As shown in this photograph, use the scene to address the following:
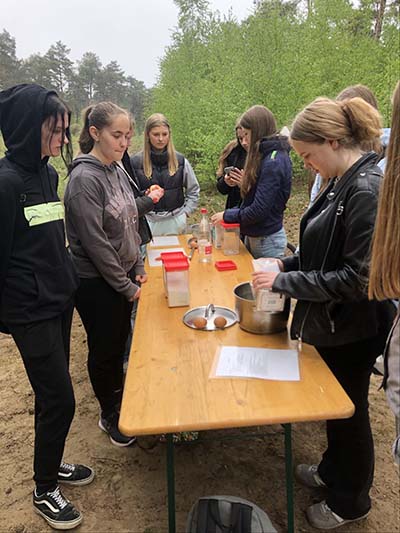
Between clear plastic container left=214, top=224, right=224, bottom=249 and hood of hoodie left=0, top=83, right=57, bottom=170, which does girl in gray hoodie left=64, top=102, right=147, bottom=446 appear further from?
clear plastic container left=214, top=224, right=224, bottom=249

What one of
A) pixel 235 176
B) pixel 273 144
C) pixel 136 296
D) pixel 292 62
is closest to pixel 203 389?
pixel 136 296

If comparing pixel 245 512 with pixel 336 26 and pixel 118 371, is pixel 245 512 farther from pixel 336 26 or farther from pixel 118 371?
pixel 336 26

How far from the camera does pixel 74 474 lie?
193cm

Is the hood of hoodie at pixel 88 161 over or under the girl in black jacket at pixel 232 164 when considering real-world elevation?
over

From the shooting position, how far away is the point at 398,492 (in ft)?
6.05

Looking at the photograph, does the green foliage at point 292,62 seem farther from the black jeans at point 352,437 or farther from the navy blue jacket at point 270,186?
→ the black jeans at point 352,437

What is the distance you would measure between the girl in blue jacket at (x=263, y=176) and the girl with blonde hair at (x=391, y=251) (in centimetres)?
156

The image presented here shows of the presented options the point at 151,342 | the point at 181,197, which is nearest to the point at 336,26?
the point at 181,197

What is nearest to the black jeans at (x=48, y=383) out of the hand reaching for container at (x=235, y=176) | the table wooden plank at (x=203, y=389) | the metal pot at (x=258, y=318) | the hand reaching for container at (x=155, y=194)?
the table wooden plank at (x=203, y=389)

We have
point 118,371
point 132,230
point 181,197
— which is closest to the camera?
point 132,230

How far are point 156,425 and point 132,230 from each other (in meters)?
1.15

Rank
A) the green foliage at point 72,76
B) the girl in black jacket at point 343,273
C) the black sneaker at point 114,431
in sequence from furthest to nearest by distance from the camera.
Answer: the green foliage at point 72,76
the black sneaker at point 114,431
the girl in black jacket at point 343,273

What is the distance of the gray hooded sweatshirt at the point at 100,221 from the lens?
1.75 m

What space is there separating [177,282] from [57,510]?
1.09 metres
